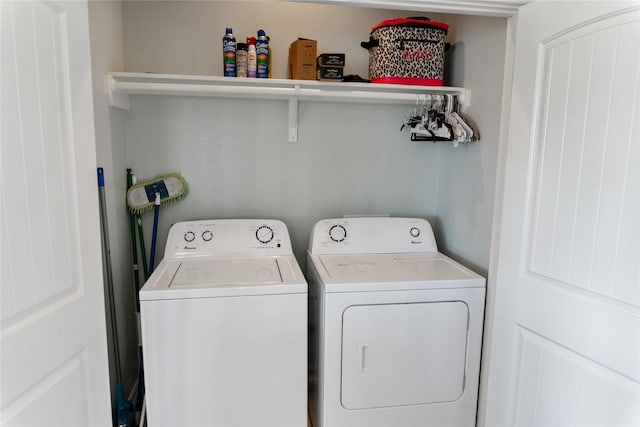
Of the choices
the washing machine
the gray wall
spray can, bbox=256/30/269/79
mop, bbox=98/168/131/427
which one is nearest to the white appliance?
the washing machine

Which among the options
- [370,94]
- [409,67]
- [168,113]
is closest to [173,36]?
[168,113]

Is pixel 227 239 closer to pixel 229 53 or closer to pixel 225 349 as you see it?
pixel 225 349

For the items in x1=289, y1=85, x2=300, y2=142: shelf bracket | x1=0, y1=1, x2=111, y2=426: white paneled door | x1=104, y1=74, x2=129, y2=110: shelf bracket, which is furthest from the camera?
x1=289, y1=85, x2=300, y2=142: shelf bracket

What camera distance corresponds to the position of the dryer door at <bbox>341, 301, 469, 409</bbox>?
188 centimetres

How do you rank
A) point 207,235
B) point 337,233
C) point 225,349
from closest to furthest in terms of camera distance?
point 225,349 < point 207,235 < point 337,233

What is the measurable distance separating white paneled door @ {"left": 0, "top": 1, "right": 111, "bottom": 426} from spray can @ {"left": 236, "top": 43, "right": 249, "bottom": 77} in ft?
3.22

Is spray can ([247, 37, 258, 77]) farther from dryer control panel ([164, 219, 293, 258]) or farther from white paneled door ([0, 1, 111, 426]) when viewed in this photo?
white paneled door ([0, 1, 111, 426])

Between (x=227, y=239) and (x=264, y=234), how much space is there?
0.66ft

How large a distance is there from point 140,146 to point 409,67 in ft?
4.96

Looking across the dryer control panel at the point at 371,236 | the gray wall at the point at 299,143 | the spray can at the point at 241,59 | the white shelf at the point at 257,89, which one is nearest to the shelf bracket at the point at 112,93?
Result: the white shelf at the point at 257,89


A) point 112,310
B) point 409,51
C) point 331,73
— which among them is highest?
point 409,51

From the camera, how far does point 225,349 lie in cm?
177

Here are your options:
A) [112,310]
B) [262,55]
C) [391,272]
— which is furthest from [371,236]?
[112,310]

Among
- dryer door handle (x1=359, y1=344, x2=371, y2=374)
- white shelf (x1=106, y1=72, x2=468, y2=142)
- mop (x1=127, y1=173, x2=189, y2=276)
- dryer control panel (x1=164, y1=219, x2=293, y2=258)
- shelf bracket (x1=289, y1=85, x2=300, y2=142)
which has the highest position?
white shelf (x1=106, y1=72, x2=468, y2=142)
